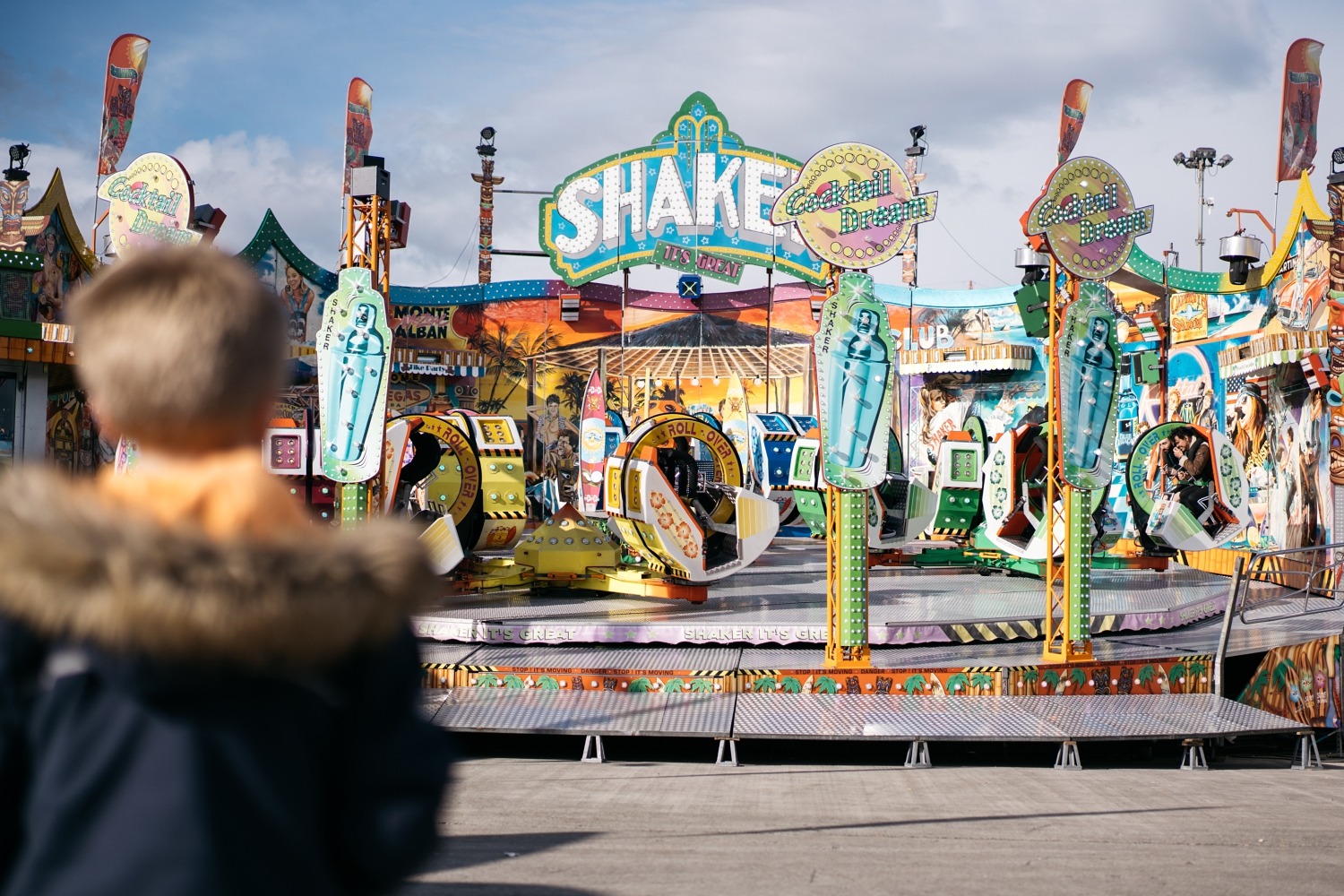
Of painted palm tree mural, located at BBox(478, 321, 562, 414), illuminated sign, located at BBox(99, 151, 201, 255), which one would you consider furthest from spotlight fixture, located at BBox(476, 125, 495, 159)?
illuminated sign, located at BBox(99, 151, 201, 255)

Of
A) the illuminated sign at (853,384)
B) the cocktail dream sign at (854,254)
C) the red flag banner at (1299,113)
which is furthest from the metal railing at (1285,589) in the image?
the red flag banner at (1299,113)

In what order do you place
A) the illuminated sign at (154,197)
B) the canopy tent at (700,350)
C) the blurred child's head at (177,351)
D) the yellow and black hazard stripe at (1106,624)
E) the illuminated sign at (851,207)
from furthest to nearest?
the canopy tent at (700,350)
the illuminated sign at (154,197)
the yellow and black hazard stripe at (1106,624)
the illuminated sign at (851,207)
the blurred child's head at (177,351)

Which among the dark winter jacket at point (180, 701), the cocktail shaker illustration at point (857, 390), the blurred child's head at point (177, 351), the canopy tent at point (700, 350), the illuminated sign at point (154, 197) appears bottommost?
the dark winter jacket at point (180, 701)

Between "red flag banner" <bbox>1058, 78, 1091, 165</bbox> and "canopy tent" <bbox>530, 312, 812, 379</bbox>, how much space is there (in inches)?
782

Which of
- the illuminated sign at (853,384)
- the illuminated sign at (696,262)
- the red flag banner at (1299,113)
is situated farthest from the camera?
the illuminated sign at (696,262)

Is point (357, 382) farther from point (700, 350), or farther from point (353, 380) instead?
point (700, 350)

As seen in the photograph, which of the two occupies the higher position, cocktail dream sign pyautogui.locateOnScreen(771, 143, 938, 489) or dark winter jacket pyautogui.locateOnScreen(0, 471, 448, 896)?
cocktail dream sign pyautogui.locateOnScreen(771, 143, 938, 489)

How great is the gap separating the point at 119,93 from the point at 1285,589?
22.0 meters

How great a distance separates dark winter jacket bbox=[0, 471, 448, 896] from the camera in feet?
4.93

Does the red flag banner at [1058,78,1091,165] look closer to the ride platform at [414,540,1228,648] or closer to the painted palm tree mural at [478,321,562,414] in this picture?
the ride platform at [414,540,1228,648]

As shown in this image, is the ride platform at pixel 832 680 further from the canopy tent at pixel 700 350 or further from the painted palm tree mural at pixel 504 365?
the canopy tent at pixel 700 350

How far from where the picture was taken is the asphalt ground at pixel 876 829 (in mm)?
5082

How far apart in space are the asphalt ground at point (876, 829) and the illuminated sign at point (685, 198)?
20025 mm

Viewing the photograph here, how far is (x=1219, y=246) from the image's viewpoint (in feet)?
72.7
